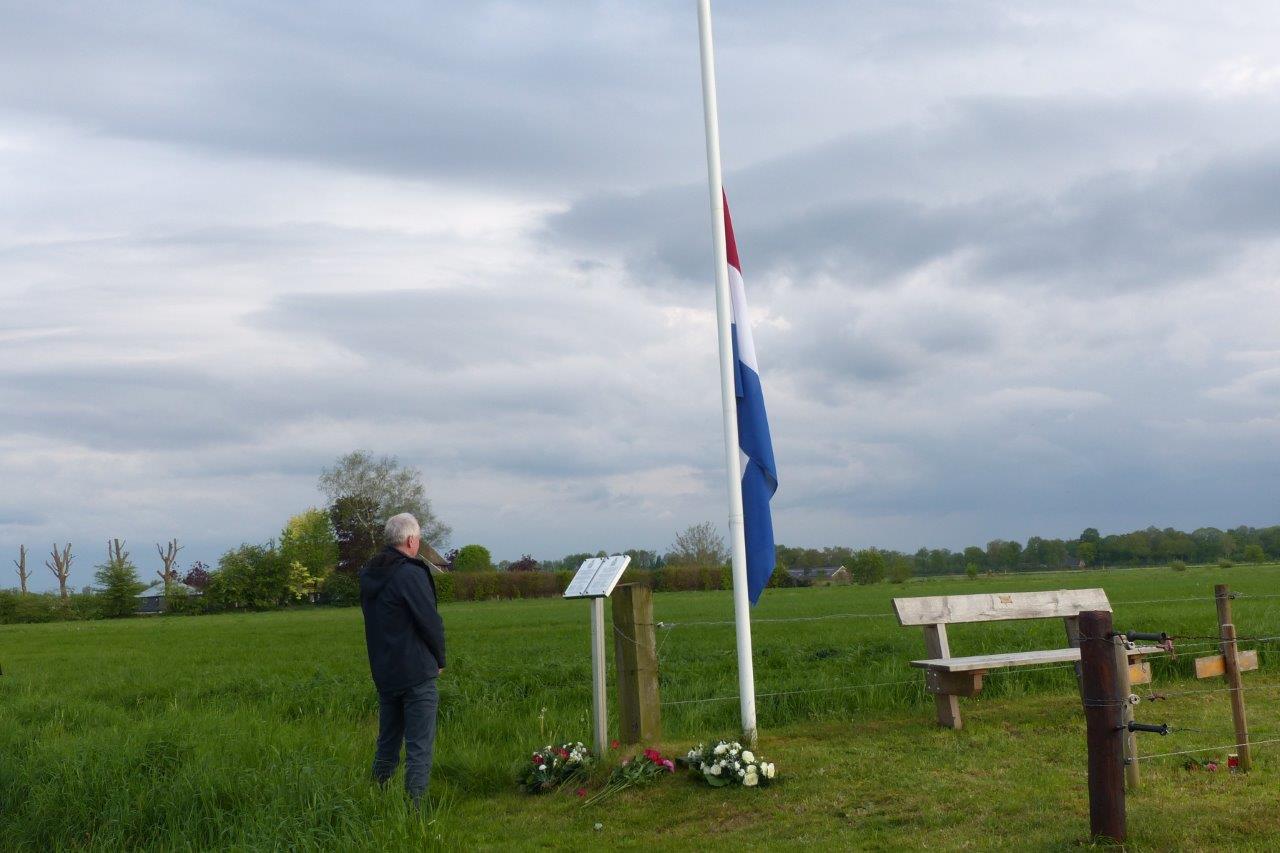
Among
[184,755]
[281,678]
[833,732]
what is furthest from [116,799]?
[281,678]

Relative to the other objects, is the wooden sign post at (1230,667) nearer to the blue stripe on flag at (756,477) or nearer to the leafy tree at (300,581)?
the blue stripe on flag at (756,477)

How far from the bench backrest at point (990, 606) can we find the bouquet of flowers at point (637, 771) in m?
3.03

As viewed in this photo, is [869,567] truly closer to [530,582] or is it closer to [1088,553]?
[530,582]

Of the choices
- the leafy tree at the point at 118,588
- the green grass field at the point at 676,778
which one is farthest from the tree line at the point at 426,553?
the green grass field at the point at 676,778

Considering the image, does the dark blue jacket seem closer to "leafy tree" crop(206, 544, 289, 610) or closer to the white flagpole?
the white flagpole

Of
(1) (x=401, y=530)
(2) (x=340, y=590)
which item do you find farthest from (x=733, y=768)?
(2) (x=340, y=590)

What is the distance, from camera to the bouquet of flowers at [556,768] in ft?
27.5

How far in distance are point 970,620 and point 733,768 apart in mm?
3647

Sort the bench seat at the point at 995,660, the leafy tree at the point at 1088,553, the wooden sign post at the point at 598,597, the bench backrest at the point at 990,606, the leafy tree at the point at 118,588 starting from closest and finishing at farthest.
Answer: the wooden sign post at the point at 598,597
the bench seat at the point at 995,660
the bench backrest at the point at 990,606
the leafy tree at the point at 118,588
the leafy tree at the point at 1088,553

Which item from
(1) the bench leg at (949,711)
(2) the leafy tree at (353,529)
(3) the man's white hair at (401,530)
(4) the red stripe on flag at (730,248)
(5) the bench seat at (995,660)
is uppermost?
(2) the leafy tree at (353,529)

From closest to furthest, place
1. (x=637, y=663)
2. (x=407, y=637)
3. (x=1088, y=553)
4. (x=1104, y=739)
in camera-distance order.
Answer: (x=1104, y=739) → (x=407, y=637) → (x=637, y=663) → (x=1088, y=553)

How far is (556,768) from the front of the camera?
8414 millimetres

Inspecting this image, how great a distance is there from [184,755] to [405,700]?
2480mm

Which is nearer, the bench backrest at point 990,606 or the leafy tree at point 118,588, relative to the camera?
the bench backrest at point 990,606
